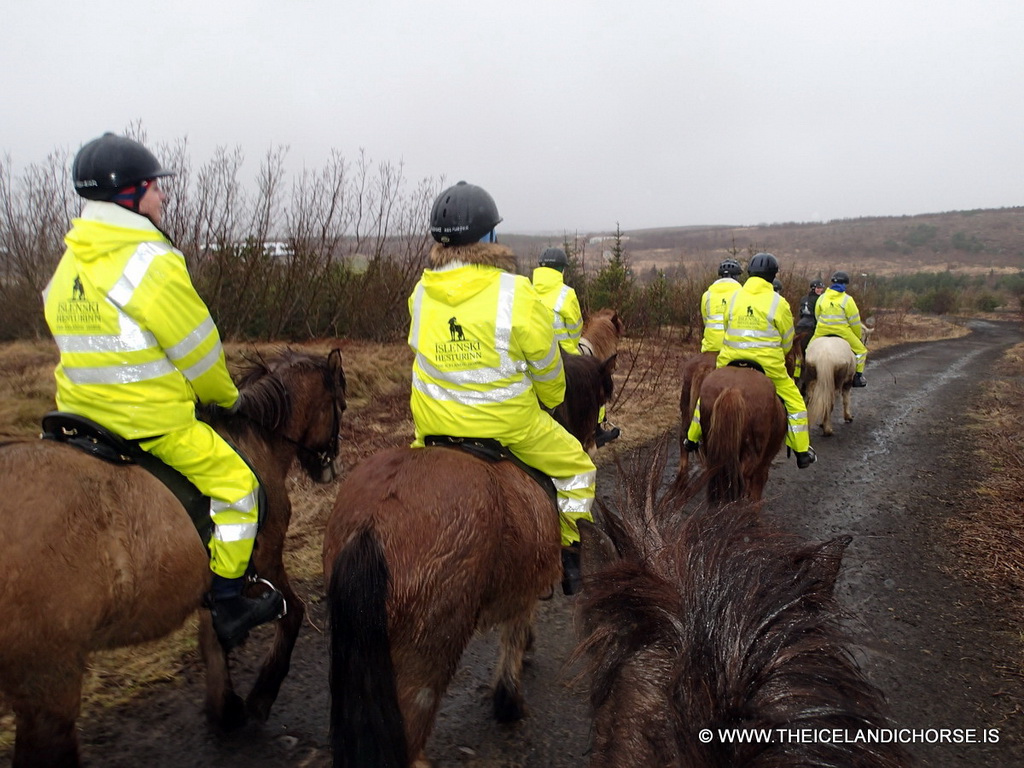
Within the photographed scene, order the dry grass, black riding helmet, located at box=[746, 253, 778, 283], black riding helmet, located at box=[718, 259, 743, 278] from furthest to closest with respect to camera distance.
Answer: black riding helmet, located at box=[718, 259, 743, 278]
black riding helmet, located at box=[746, 253, 778, 283]
the dry grass

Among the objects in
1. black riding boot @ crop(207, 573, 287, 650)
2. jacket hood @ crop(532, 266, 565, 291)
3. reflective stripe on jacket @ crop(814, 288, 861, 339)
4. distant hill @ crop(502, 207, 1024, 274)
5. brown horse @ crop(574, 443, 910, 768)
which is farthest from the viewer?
distant hill @ crop(502, 207, 1024, 274)

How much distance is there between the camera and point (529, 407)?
9.93ft

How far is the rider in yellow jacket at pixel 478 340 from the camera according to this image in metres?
2.80

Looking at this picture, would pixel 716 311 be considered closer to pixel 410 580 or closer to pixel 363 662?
pixel 410 580

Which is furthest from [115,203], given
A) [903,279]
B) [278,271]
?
[903,279]

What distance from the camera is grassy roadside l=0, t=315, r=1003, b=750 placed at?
3.67m

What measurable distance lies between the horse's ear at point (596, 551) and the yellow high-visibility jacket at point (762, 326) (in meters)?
3.93

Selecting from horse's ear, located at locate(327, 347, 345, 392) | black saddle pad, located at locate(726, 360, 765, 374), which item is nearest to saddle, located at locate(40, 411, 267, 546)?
horse's ear, located at locate(327, 347, 345, 392)

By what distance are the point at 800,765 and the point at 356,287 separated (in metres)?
14.0

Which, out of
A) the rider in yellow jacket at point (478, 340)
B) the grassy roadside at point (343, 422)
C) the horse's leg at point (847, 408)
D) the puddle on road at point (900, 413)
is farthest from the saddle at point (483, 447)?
the horse's leg at point (847, 408)

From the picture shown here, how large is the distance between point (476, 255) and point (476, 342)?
1.38 ft

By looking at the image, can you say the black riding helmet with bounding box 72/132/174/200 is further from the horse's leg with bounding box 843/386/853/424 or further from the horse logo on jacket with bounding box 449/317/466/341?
the horse's leg with bounding box 843/386/853/424

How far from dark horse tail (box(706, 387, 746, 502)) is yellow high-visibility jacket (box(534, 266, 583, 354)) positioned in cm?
198

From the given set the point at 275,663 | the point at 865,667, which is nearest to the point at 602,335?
the point at 865,667
